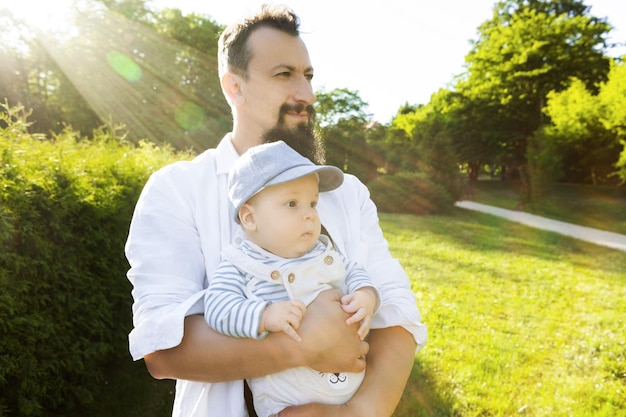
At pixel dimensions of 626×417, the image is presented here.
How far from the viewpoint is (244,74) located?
108 inches

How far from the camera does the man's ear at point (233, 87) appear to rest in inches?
109

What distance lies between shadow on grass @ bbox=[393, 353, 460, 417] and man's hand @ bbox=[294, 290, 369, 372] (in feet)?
11.2

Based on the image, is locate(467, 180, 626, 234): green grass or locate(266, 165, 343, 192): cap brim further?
locate(467, 180, 626, 234): green grass

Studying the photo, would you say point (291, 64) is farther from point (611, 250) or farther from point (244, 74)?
point (611, 250)

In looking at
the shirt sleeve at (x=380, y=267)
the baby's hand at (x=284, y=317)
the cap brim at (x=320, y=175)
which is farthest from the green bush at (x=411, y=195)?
the baby's hand at (x=284, y=317)

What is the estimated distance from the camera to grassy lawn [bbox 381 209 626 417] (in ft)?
17.2

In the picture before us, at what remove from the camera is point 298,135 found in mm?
2684

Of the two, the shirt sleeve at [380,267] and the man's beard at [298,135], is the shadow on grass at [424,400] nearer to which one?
the shirt sleeve at [380,267]

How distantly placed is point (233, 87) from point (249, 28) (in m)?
0.33

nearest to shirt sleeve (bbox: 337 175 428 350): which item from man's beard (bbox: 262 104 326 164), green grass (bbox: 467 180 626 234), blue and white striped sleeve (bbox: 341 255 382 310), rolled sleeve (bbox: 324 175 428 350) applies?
rolled sleeve (bbox: 324 175 428 350)

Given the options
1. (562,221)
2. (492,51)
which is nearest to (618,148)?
(562,221)

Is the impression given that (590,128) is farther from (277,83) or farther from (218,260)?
(218,260)

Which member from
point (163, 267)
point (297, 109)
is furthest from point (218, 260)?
point (297, 109)

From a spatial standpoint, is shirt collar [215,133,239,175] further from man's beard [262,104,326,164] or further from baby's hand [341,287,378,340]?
baby's hand [341,287,378,340]
